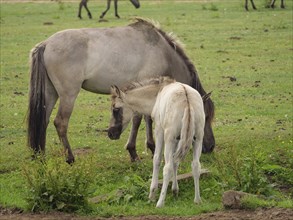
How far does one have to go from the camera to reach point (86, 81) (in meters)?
11.4

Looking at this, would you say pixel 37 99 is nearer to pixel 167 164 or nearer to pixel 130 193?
pixel 130 193

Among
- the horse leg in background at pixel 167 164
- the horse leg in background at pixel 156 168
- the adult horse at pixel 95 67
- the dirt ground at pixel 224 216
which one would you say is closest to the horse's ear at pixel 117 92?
the horse leg in background at pixel 156 168

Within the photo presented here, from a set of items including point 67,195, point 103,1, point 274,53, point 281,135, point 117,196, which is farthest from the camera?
point 103,1

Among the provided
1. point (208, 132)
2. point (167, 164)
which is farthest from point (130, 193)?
point (208, 132)

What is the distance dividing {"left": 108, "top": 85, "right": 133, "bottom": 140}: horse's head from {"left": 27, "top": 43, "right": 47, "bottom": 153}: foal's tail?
1.37 meters

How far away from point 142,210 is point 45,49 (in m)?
3.51

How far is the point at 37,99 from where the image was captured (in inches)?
439

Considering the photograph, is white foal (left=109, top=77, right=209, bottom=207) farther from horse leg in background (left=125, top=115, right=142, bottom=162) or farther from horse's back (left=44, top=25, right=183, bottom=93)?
horse's back (left=44, top=25, right=183, bottom=93)

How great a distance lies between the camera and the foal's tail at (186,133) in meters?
8.60

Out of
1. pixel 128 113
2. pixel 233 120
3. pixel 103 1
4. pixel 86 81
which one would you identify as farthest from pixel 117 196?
pixel 103 1

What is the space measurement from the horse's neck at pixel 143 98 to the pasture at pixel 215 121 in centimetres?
93

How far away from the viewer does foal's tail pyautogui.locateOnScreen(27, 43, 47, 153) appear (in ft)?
36.4

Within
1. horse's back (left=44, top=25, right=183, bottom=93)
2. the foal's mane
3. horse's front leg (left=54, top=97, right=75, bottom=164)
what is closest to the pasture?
horse's front leg (left=54, top=97, right=75, bottom=164)

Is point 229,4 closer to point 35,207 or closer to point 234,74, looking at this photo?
point 234,74
